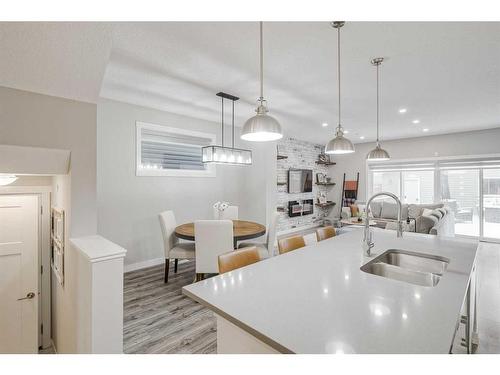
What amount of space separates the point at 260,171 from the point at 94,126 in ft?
12.4

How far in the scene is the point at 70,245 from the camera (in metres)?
1.89

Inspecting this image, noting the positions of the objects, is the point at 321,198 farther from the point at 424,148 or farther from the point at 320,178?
the point at 424,148

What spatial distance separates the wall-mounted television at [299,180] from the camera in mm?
7086

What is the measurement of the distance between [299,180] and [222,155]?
169 inches

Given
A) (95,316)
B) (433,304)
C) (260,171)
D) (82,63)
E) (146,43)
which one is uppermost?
(146,43)

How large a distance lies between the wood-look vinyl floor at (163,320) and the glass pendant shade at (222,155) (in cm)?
173

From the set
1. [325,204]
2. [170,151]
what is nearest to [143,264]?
[170,151]

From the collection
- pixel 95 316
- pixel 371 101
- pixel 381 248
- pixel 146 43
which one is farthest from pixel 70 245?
pixel 371 101

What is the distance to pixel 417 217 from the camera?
221 inches

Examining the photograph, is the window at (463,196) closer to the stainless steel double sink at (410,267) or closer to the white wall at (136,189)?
the white wall at (136,189)

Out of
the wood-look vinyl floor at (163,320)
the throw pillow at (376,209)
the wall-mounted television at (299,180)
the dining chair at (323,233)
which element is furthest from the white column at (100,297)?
the throw pillow at (376,209)

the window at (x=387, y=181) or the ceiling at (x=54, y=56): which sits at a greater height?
the ceiling at (x=54, y=56)

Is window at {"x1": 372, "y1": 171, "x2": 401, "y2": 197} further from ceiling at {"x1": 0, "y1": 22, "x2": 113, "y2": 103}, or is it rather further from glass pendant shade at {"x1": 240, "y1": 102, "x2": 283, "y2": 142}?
ceiling at {"x1": 0, "y1": 22, "x2": 113, "y2": 103}
